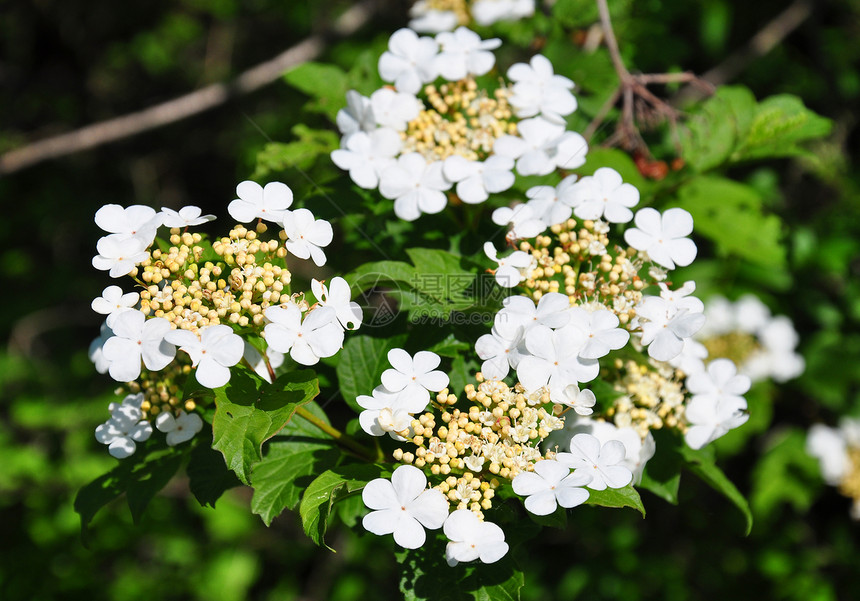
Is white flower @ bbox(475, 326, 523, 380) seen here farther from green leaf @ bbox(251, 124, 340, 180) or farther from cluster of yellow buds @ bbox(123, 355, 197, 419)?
green leaf @ bbox(251, 124, 340, 180)

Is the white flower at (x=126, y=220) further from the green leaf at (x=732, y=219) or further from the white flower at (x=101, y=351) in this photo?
the green leaf at (x=732, y=219)

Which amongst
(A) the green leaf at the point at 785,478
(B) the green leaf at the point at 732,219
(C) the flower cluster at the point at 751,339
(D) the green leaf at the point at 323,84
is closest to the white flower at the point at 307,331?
(D) the green leaf at the point at 323,84

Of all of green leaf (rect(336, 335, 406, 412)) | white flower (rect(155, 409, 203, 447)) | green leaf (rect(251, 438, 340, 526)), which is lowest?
green leaf (rect(251, 438, 340, 526))

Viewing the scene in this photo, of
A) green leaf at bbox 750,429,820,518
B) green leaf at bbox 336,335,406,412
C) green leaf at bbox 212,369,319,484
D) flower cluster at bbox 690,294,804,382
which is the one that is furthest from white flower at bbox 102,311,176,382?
green leaf at bbox 750,429,820,518

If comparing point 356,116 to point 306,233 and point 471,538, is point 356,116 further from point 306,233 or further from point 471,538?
point 471,538

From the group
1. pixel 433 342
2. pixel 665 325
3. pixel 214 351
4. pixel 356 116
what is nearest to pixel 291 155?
pixel 356 116

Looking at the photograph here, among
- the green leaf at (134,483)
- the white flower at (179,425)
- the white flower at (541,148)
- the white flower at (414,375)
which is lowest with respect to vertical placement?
the green leaf at (134,483)
